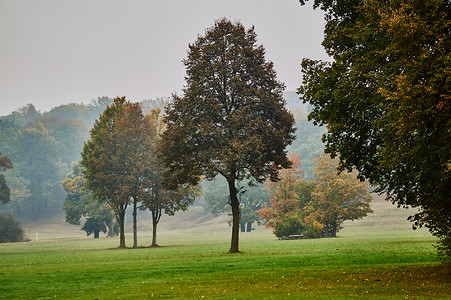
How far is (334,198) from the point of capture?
61719mm

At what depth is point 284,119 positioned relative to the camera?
35719mm

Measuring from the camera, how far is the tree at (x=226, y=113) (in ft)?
113

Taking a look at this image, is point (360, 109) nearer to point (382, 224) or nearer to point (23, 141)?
point (382, 224)

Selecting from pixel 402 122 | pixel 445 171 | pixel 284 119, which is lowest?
pixel 445 171

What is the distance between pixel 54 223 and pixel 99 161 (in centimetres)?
9605

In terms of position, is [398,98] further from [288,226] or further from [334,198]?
[334,198]

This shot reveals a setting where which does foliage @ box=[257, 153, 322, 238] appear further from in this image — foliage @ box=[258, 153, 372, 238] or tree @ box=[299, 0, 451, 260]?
tree @ box=[299, 0, 451, 260]

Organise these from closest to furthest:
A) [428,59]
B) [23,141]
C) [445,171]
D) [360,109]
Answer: [428,59] → [445,171] → [360,109] → [23,141]

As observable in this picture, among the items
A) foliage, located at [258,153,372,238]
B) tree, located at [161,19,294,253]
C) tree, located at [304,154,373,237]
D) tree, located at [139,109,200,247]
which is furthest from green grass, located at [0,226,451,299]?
tree, located at [304,154,373,237]

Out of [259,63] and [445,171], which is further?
[259,63]

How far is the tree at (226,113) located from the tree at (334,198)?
90.7ft

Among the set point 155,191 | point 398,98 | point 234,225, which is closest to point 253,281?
point 398,98

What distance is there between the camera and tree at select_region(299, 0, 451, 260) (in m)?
14.0

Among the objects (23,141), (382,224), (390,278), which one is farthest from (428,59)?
(23,141)
